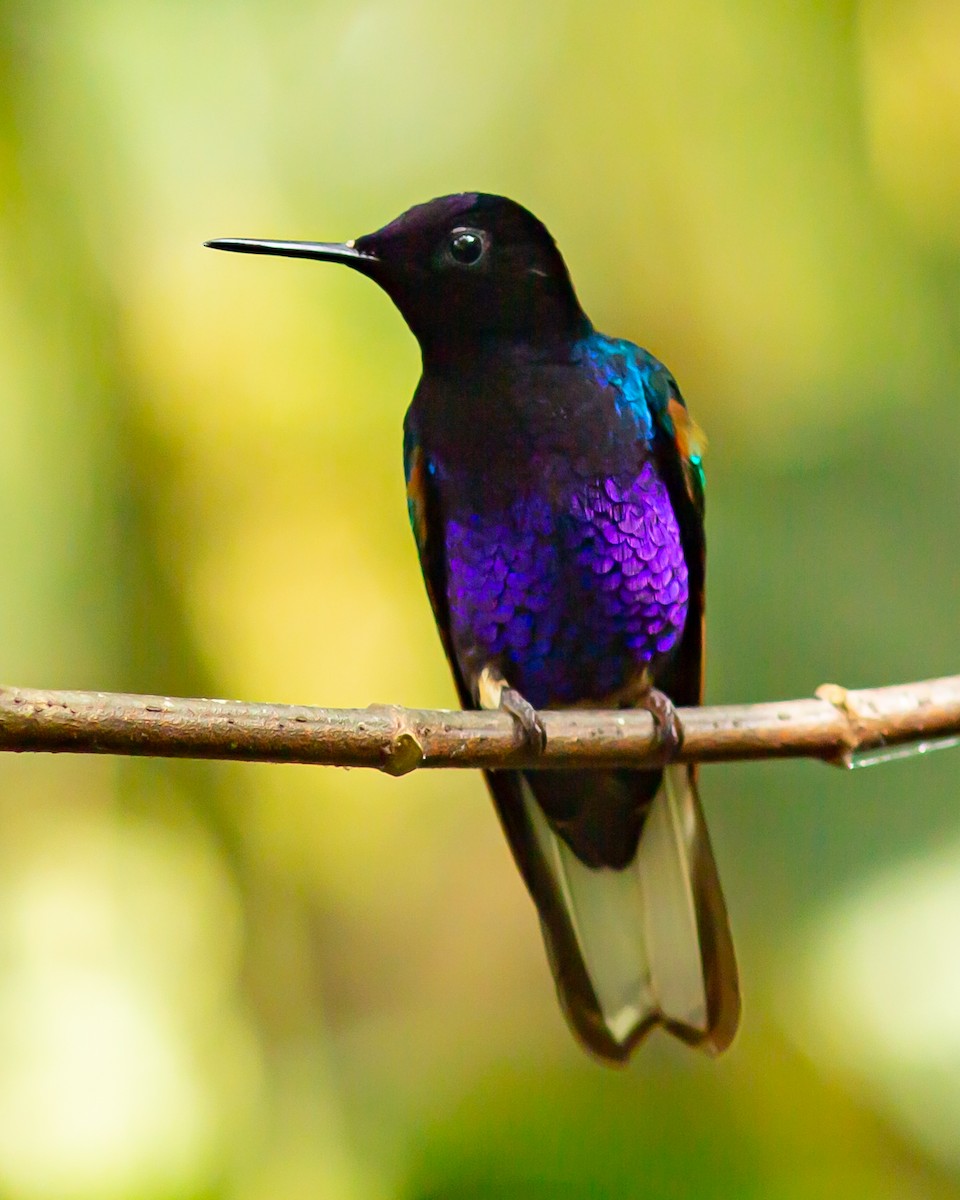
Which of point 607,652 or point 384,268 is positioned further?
point 607,652

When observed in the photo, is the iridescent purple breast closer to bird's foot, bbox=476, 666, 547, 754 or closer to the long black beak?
bird's foot, bbox=476, 666, 547, 754

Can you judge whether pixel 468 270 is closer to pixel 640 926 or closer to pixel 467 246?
pixel 467 246

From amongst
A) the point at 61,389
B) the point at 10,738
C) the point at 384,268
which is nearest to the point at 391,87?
the point at 61,389

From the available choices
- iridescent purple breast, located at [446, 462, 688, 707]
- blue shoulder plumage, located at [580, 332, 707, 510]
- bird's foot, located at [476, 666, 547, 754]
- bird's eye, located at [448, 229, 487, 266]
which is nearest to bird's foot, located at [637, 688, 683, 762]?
bird's foot, located at [476, 666, 547, 754]

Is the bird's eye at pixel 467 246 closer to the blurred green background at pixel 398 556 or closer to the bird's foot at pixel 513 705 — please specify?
the bird's foot at pixel 513 705

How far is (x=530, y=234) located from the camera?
1533mm

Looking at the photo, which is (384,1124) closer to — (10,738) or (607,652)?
(607,652)

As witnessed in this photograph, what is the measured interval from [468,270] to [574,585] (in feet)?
1.42

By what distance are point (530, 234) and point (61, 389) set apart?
1.04 meters

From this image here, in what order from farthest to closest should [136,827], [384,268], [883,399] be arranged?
[883,399]
[136,827]
[384,268]

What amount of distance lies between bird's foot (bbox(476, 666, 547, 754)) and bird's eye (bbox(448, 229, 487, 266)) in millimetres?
522

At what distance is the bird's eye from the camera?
149cm

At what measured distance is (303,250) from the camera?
4.11 feet

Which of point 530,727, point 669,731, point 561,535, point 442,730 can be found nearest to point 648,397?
point 561,535
